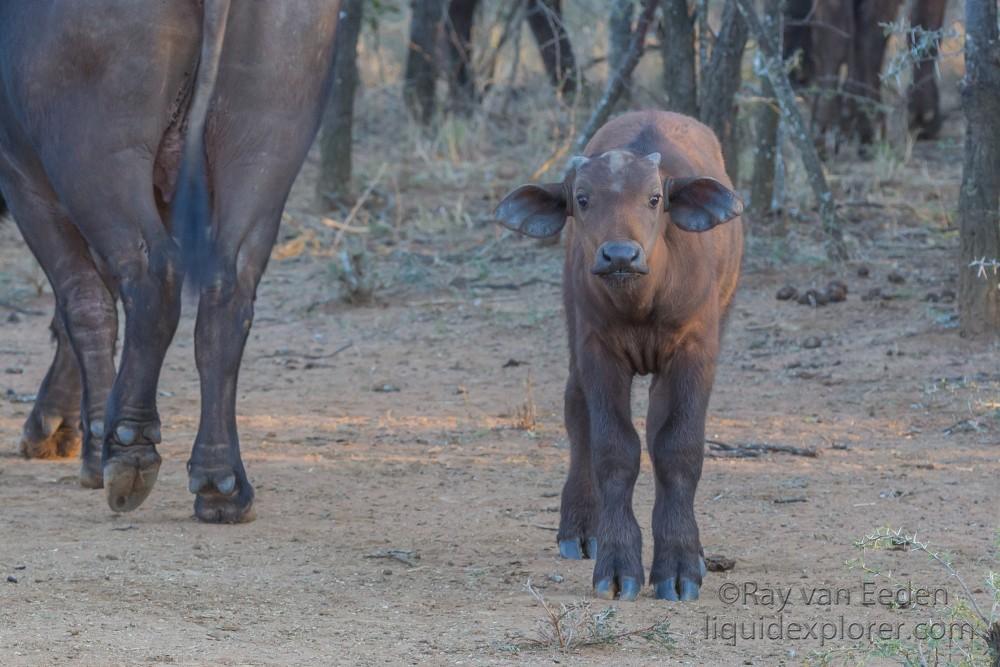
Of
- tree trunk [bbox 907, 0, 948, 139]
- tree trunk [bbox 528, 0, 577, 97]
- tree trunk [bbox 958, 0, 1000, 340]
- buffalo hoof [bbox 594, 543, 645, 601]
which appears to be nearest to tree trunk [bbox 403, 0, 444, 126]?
tree trunk [bbox 528, 0, 577, 97]

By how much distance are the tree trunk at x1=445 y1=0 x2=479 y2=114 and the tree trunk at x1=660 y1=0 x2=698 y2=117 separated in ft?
14.4

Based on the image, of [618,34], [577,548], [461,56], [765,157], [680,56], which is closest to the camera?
[577,548]

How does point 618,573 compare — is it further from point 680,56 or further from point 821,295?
point 680,56

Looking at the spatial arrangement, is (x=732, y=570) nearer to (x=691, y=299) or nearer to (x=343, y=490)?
(x=691, y=299)

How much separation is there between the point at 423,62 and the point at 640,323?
10.2 m

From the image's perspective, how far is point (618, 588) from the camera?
467 centimetres

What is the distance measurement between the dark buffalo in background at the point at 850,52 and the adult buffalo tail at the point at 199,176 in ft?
27.1

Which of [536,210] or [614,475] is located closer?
[614,475]

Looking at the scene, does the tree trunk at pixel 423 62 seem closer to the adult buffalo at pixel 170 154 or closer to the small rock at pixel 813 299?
the small rock at pixel 813 299

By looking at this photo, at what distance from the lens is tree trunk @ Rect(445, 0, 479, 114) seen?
14445mm

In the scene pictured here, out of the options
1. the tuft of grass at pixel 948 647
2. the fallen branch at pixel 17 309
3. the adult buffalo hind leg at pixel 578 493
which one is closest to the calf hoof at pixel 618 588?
the adult buffalo hind leg at pixel 578 493

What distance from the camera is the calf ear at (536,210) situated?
16.5ft

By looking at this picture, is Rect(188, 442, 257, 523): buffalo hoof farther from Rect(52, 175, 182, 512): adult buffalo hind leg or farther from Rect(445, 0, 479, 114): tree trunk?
Rect(445, 0, 479, 114): tree trunk

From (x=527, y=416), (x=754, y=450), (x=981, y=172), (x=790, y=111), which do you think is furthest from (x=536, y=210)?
(x=790, y=111)
